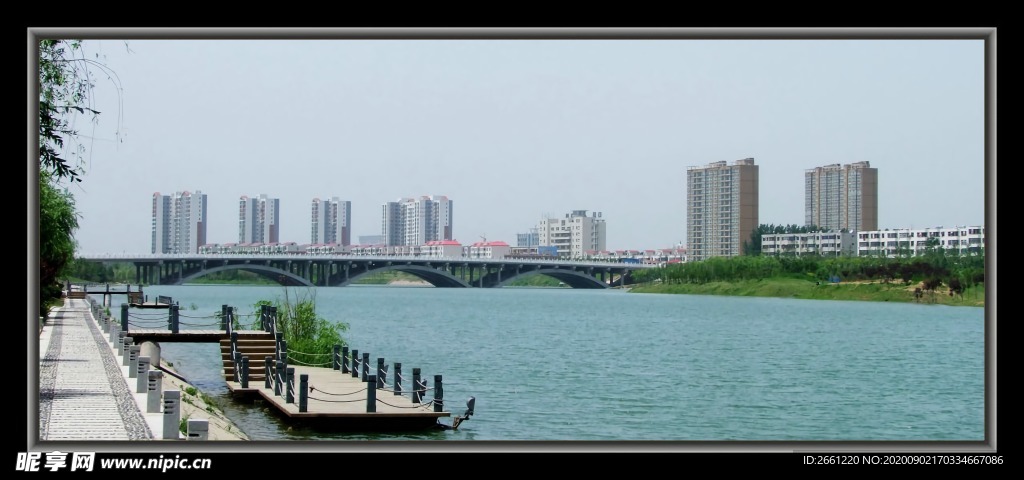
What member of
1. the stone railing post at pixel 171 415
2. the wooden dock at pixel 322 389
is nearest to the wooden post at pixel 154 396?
the stone railing post at pixel 171 415

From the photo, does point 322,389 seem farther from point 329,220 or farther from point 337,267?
point 329,220

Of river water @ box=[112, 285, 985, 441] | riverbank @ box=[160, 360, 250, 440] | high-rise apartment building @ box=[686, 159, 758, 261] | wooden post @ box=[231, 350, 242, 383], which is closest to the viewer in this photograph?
riverbank @ box=[160, 360, 250, 440]

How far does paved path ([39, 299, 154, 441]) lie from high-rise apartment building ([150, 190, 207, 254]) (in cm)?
7216

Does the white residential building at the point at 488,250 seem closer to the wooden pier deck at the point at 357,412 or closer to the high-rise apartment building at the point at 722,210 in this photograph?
the high-rise apartment building at the point at 722,210

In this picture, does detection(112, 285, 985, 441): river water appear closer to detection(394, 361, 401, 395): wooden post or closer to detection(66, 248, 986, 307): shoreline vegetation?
detection(394, 361, 401, 395): wooden post

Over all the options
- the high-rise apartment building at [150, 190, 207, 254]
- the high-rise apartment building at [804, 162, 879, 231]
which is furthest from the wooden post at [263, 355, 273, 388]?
the high-rise apartment building at [804, 162, 879, 231]

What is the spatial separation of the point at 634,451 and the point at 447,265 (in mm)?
90019

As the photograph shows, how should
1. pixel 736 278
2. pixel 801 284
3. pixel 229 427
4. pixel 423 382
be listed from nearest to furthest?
pixel 229 427, pixel 423 382, pixel 801 284, pixel 736 278

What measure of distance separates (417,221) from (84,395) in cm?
11686

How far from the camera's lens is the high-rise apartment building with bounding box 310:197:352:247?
130m

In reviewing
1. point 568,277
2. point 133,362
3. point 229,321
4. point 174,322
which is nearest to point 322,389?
point 133,362
